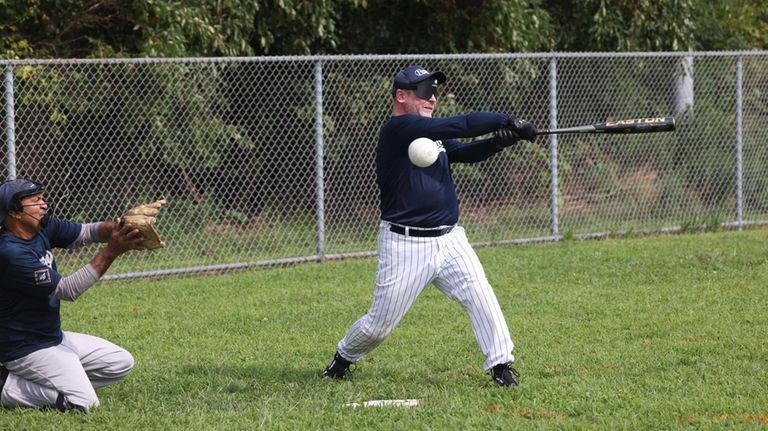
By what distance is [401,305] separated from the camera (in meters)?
6.69

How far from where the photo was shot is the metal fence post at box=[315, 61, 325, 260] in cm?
1146

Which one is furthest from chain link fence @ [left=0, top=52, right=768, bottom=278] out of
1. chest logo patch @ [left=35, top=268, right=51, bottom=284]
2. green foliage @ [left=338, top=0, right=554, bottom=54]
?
chest logo patch @ [left=35, top=268, right=51, bottom=284]

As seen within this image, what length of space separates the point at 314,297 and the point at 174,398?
11.1 feet

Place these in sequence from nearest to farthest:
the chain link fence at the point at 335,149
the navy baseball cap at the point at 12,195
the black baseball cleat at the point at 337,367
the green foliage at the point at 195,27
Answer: the navy baseball cap at the point at 12,195 → the black baseball cleat at the point at 337,367 → the chain link fence at the point at 335,149 → the green foliage at the point at 195,27

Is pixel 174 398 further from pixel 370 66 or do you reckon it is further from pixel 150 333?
pixel 370 66

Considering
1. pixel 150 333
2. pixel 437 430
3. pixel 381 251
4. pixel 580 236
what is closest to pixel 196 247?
pixel 150 333

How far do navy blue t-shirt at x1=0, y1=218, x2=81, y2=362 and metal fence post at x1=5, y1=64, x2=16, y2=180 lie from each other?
141 inches

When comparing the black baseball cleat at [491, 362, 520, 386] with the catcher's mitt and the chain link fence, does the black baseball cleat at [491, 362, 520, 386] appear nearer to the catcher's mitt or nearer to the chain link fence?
the catcher's mitt

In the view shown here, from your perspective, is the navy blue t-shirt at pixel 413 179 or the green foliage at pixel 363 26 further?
the green foliage at pixel 363 26

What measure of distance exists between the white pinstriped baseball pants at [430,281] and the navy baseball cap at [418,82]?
0.84m

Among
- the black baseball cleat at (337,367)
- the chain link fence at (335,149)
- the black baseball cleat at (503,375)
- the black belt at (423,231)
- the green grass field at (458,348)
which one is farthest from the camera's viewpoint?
the chain link fence at (335,149)

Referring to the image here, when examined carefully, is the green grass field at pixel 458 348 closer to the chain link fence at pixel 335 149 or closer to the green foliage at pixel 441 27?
the chain link fence at pixel 335 149

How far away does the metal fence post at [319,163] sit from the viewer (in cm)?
1146

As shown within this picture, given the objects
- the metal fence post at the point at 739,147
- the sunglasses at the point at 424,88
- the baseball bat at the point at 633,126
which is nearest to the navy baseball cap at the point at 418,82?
the sunglasses at the point at 424,88
